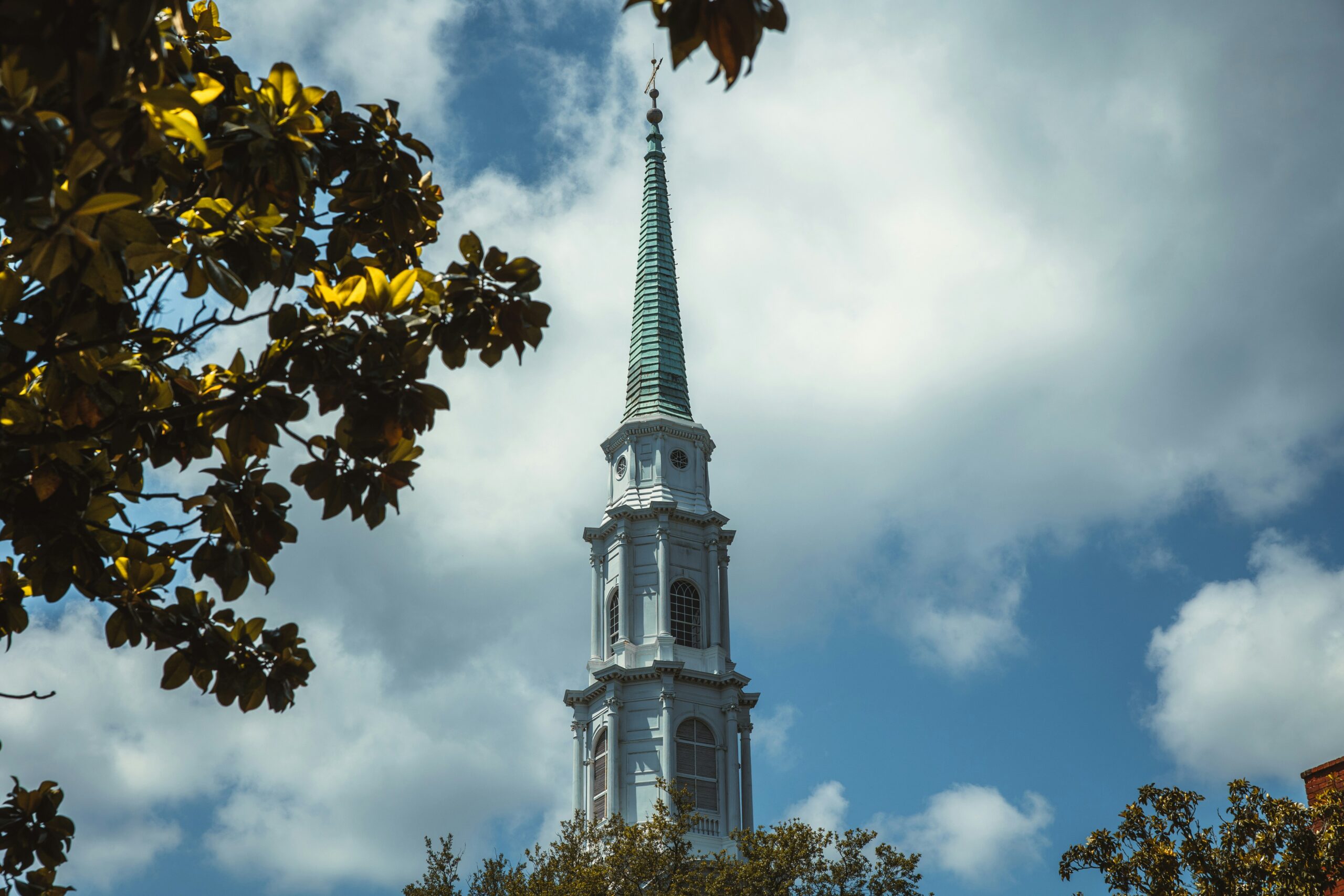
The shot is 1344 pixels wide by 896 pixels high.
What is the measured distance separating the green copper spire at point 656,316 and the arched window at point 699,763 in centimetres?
1181

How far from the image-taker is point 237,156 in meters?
6.03

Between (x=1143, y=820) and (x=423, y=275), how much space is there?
662 inches

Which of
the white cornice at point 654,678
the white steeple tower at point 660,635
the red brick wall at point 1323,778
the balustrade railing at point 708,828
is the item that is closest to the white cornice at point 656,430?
the white steeple tower at point 660,635

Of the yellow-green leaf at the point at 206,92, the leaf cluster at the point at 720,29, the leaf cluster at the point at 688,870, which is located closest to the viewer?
the leaf cluster at the point at 720,29

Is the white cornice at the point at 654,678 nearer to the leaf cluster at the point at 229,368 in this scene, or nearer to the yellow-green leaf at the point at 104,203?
the leaf cluster at the point at 229,368

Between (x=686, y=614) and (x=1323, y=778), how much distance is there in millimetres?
26940

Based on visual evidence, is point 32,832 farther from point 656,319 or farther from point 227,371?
point 656,319

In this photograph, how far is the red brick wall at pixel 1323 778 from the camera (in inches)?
784

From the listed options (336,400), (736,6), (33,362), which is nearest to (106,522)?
(33,362)

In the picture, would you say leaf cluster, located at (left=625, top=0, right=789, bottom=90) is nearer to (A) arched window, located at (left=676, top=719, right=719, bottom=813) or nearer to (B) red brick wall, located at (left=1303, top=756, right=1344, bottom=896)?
(B) red brick wall, located at (left=1303, top=756, right=1344, bottom=896)

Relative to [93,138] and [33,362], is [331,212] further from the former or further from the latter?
[93,138]

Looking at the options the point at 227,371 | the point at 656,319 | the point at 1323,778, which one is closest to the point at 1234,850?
the point at 1323,778

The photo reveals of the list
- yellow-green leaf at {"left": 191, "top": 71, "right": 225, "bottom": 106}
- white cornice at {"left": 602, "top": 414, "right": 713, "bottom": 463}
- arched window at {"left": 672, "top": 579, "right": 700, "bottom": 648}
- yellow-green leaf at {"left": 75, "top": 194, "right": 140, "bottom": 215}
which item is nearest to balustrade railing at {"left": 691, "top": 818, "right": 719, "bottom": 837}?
arched window at {"left": 672, "top": 579, "right": 700, "bottom": 648}

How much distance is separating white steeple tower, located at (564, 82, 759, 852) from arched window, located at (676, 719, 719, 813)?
0.04 metres
